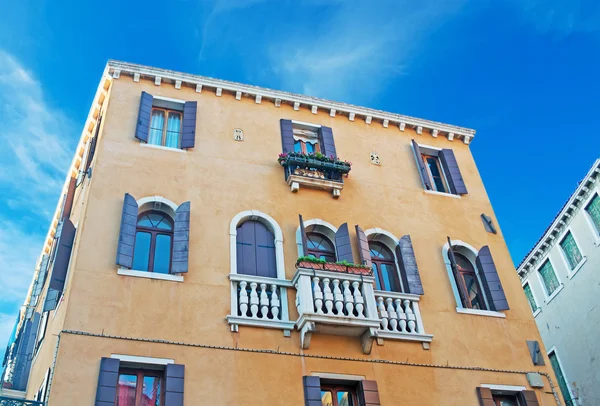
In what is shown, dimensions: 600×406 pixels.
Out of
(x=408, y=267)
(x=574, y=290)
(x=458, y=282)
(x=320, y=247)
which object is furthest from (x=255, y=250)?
(x=574, y=290)

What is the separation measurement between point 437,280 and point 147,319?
7.00 meters

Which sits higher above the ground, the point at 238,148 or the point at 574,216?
the point at 574,216

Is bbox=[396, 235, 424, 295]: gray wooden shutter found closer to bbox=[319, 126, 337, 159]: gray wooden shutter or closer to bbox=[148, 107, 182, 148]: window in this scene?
bbox=[319, 126, 337, 159]: gray wooden shutter

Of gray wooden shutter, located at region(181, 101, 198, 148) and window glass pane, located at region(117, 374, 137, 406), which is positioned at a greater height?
gray wooden shutter, located at region(181, 101, 198, 148)

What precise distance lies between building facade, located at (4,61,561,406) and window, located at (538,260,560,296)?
1016 centimetres

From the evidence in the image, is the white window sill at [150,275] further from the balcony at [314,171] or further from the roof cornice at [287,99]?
the roof cornice at [287,99]

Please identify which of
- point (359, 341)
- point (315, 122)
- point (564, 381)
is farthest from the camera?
point (564, 381)

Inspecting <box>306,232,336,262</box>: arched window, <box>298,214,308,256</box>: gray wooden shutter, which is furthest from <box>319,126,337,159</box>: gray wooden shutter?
<box>298,214,308,256</box>: gray wooden shutter

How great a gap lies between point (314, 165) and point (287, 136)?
4.71 ft

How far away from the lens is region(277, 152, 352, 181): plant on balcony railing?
15.7m

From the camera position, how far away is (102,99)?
16.8 m

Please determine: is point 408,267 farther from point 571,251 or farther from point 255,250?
point 571,251

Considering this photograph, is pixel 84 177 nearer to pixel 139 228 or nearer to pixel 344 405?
pixel 139 228

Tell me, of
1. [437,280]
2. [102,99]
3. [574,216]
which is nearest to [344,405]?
[437,280]
